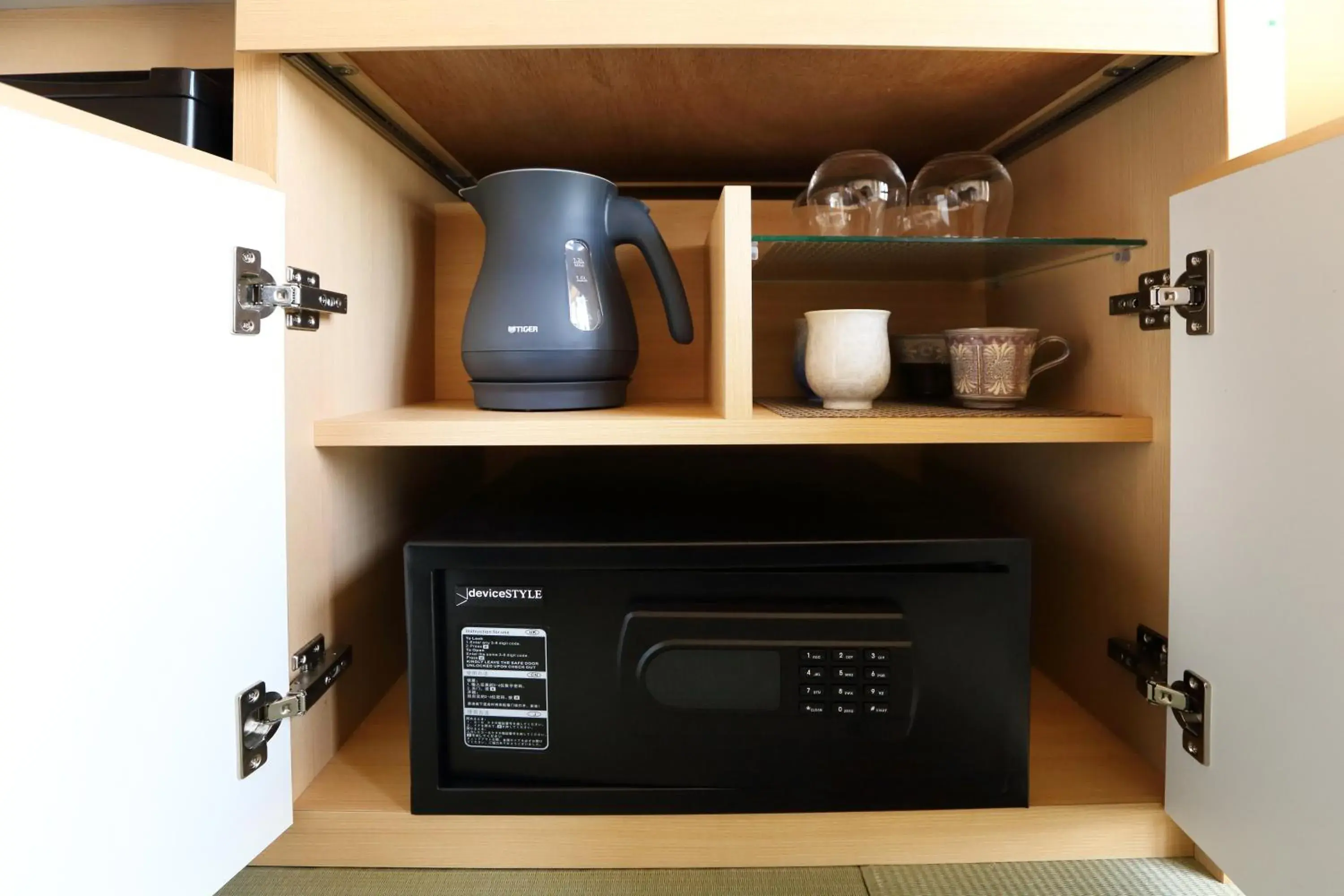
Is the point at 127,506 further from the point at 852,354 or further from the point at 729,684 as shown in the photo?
the point at 852,354

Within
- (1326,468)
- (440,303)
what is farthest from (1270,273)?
(440,303)

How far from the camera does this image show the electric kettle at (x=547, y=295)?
722 millimetres

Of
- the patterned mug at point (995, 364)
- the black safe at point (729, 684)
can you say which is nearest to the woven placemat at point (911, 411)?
the patterned mug at point (995, 364)

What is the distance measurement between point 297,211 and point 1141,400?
0.75 metres

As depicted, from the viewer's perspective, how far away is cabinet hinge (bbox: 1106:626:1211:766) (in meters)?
0.56

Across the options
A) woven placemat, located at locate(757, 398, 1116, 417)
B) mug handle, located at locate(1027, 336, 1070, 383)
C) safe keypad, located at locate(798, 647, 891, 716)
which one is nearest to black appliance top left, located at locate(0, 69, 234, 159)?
woven placemat, located at locate(757, 398, 1116, 417)

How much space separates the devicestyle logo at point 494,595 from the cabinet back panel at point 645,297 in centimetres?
38

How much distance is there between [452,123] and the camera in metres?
0.83

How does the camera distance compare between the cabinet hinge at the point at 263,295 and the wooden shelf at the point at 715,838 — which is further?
the wooden shelf at the point at 715,838

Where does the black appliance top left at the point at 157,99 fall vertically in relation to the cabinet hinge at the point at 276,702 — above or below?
above

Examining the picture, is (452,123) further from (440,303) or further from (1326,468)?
(1326,468)

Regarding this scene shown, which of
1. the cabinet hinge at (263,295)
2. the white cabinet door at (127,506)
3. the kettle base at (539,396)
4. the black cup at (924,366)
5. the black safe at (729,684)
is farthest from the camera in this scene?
the black cup at (924,366)

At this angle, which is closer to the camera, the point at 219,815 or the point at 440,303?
the point at 219,815

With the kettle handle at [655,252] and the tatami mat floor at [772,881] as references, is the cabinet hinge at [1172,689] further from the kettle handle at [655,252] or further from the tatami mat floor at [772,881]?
the kettle handle at [655,252]
